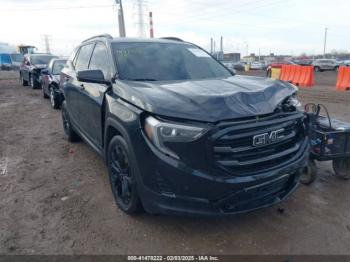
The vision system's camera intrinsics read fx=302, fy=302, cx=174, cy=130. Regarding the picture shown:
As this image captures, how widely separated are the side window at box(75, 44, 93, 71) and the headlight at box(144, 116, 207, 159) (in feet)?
8.26

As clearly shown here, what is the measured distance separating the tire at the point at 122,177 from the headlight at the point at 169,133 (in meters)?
0.41

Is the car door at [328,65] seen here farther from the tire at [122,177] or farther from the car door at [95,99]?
the tire at [122,177]

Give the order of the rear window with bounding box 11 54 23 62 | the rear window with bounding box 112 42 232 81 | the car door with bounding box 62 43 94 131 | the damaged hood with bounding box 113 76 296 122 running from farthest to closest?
1. the rear window with bounding box 11 54 23 62
2. the car door with bounding box 62 43 94 131
3. the rear window with bounding box 112 42 232 81
4. the damaged hood with bounding box 113 76 296 122

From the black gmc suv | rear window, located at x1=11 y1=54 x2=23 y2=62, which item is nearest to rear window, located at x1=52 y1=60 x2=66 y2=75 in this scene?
the black gmc suv

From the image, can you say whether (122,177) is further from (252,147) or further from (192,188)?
(252,147)

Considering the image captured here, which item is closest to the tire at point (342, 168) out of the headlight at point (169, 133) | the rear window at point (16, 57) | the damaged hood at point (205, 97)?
the damaged hood at point (205, 97)

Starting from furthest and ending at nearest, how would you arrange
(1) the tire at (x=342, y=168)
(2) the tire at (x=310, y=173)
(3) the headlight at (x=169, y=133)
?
(1) the tire at (x=342, y=168)
(2) the tire at (x=310, y=173)
(3) the headlight at (x=169, y=133)

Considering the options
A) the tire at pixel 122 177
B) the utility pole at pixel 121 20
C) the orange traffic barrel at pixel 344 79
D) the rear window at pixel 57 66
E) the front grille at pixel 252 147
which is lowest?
the orange traffic barrel at pixel 344 79

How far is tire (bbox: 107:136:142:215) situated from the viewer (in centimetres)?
292

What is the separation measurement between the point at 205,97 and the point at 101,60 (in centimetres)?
194

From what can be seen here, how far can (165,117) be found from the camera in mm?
2541

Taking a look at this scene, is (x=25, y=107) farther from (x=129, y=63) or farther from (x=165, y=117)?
(x=165, y=117)

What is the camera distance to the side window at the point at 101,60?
3684 mm

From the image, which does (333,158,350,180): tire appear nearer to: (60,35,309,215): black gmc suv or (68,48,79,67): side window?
(60,35,309,215): black gmc suv
